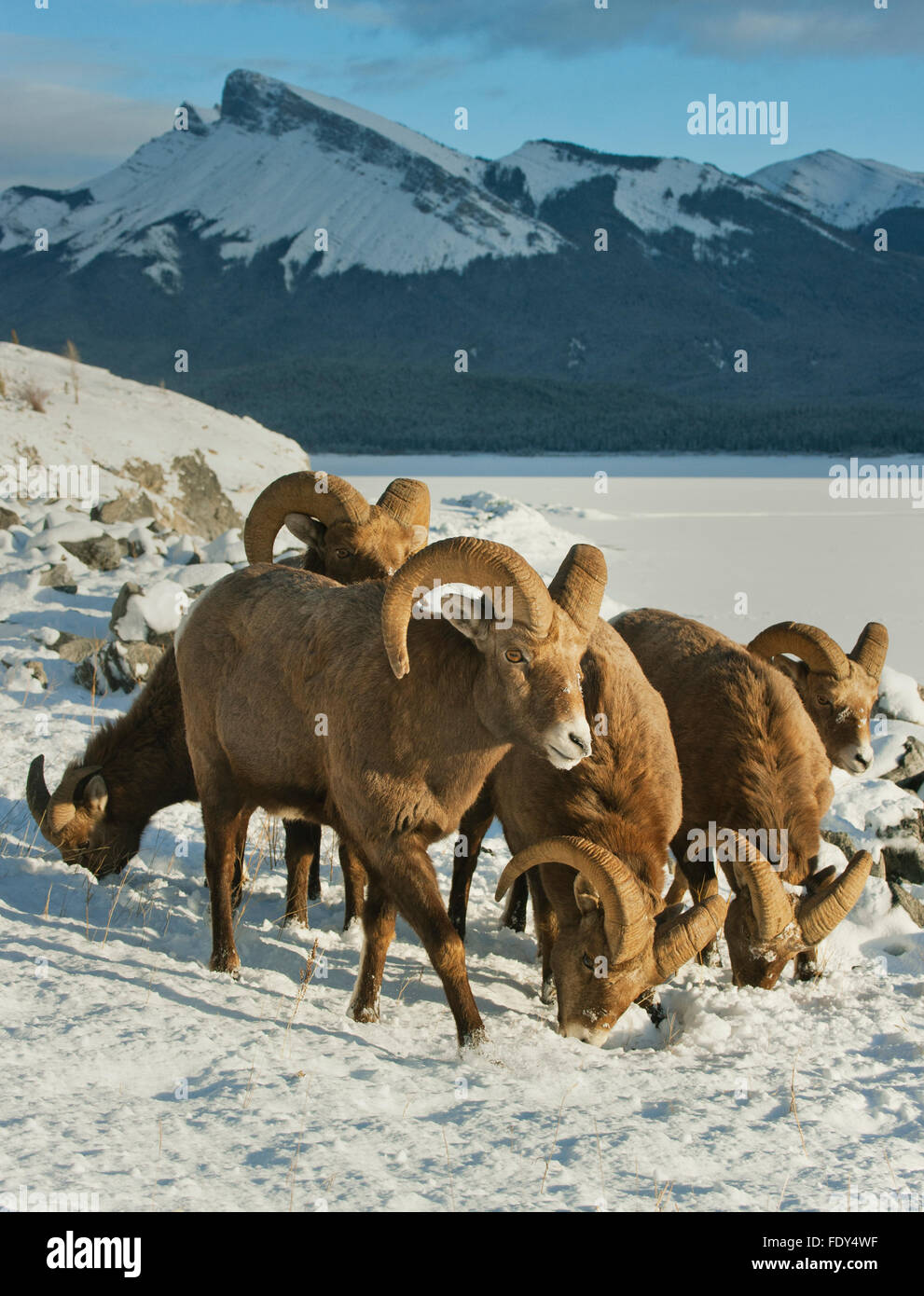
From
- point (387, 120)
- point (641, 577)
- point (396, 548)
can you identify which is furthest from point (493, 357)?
point (396, 548)

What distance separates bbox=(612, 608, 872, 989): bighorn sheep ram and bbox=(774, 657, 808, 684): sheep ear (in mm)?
664

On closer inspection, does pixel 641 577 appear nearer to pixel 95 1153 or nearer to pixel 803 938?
pixel 803 938

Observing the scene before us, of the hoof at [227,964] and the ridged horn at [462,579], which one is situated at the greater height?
the ridged horn at [462,579]

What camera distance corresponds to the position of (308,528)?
691 centimetres

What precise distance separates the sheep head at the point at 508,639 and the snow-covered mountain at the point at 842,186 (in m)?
172

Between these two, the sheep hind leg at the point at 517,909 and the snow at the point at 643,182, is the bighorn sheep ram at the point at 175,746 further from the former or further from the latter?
the snow at the point at 643,182

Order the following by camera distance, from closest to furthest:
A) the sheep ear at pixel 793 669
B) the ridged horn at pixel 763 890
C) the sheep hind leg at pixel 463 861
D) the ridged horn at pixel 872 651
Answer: the ridged horn at pixel 763 890, the sheep hind leg at pixel 463 861, the sheep ear at pixel 793 669, the ridged horn at pixel 872 651

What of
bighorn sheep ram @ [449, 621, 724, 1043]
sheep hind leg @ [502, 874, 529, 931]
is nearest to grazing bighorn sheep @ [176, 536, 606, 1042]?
bighorn sheep ram @ [449, 621, 724, 1043]

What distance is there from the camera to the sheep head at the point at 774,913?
531cm

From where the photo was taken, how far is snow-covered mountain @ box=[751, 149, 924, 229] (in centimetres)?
16675

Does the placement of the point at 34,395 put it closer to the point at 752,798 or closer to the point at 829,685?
the point at 829,685

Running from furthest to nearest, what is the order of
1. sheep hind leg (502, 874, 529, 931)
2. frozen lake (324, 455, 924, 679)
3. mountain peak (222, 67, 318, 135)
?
mountain peak (222, 67, 318, 135), frozen lake (324, 455, 924, 679), sheep hind leg (502, 874, 529, 931)

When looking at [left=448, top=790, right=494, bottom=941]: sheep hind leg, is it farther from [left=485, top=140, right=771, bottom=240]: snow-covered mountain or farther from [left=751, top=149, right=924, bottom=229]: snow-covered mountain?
[left=751, top=149, right=924, bottom=229]: snow-covered mountain

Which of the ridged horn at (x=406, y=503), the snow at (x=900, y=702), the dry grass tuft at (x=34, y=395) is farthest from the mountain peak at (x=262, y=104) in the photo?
the ridged horn at (x=406, y=503)
